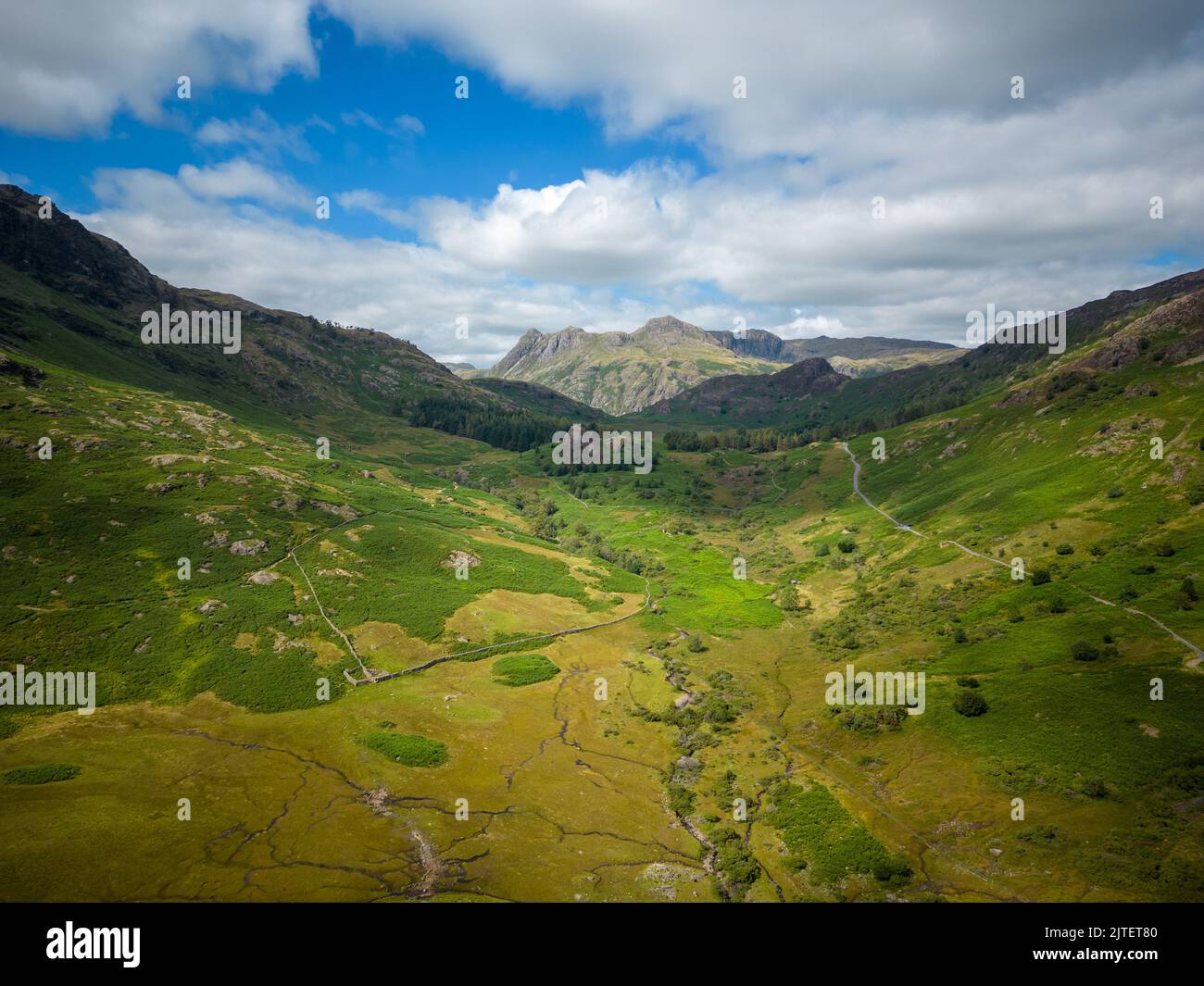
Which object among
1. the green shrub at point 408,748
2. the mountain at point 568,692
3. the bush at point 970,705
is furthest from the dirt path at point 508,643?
the bush at point 970,705

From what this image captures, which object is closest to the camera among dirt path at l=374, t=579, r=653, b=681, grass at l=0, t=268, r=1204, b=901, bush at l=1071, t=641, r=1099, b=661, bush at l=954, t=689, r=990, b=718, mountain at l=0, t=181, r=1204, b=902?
mountain at l=0, t=181, r=1204, b=902

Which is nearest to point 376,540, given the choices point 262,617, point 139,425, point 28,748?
point 262,617

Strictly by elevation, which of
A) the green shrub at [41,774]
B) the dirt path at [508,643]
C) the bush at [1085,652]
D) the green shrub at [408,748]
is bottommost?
the green shrub at [408,748]

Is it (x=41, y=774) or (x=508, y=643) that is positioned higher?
(x=508, y=643)

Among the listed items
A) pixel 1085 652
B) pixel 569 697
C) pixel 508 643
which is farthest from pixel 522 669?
pixel 1085 652

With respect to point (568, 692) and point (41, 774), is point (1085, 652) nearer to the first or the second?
point (568, 692)

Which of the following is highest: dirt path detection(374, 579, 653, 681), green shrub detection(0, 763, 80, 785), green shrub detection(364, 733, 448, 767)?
dirt path detection(374, 579, 653, 681)

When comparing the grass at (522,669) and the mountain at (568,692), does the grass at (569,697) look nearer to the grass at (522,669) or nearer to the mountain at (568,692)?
the mountain at (568,692)

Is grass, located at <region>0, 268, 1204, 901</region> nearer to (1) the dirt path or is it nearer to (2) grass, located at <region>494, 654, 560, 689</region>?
(2) grass, located at <region>494, 654, 560, 689</region>

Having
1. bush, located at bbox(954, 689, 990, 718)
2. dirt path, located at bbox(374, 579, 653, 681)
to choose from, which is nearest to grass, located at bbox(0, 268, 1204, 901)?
bush, located at bbox(954, 689, 990, 718)
